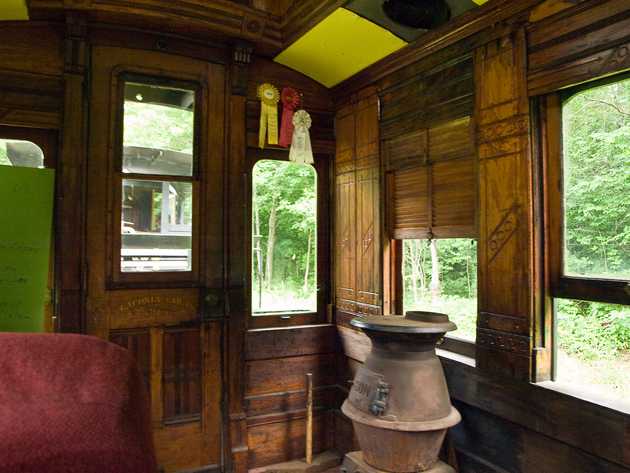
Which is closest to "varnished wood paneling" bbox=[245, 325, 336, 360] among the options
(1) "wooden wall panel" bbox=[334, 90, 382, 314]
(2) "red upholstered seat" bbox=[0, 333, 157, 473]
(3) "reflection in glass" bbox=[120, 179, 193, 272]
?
(1) "wooden wall panel" bbox=[334, 90, 382, 314]

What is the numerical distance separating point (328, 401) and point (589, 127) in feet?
8.91

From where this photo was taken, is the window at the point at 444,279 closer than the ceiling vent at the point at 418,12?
No

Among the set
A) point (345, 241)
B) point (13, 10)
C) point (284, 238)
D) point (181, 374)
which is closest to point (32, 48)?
point (13, 10)

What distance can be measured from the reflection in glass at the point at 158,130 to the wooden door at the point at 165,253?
0.03ft

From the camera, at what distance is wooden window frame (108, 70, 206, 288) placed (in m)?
3.21

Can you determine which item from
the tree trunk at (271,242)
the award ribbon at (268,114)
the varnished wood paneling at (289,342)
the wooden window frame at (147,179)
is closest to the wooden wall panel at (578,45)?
the award ribbon at (268,114)

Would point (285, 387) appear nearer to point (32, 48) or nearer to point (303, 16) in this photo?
point (303, 16)

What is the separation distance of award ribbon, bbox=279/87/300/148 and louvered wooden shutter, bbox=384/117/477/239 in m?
0.81

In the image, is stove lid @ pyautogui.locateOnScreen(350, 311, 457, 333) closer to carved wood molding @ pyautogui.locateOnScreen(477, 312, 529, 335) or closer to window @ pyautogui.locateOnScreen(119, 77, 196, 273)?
carved wood molding @ pyautogui.locateOnScreen(477, 312, 529, 335)

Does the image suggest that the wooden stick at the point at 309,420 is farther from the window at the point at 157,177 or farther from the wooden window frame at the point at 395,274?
the window at the point at 157,177

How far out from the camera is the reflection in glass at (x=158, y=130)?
3281 millimetres

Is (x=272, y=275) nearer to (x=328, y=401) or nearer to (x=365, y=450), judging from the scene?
(x=328, y=401)

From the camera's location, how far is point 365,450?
8.29ft

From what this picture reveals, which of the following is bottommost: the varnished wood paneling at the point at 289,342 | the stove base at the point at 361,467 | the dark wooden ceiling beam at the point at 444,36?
the stove base at the point at 361,467
